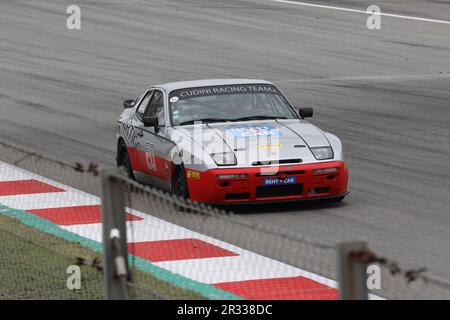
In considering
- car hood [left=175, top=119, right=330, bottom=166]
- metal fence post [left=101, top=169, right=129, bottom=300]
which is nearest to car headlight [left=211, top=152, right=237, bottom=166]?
car hood [left=175, top=119, right=330, bottom=166]

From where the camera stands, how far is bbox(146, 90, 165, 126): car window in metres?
13.5

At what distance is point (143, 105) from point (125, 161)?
69cm

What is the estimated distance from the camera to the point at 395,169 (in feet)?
49.1

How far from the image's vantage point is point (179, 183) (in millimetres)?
12594

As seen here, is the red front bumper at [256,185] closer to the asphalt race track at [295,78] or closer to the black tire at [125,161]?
the asphalt race track at [295,78]

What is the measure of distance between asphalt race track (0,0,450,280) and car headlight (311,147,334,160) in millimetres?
550

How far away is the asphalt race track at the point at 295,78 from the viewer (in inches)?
487

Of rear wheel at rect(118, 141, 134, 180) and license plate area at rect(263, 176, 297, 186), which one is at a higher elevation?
license plate area at rect(263, 176, 297, 186)

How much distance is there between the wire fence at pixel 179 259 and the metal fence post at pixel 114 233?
0.15 feet

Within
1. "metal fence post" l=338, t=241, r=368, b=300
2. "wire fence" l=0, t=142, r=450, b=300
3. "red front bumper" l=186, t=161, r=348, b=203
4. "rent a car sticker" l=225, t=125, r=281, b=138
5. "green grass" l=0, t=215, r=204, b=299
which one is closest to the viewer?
"metal fence post" l=338, t=241, r=368, b=300

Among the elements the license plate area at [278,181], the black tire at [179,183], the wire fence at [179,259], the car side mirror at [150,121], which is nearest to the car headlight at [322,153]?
the license plate area at [278,181]

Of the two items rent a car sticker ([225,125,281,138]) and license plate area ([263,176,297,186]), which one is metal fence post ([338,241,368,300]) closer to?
license plate area ([263,176,297,186])
